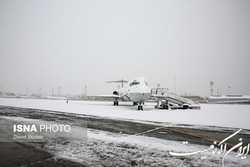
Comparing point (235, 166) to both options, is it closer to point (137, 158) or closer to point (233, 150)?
point (233, 150)

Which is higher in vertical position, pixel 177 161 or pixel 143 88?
pixel 143 88

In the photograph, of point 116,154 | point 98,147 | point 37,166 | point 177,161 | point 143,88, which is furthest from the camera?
point 143,88

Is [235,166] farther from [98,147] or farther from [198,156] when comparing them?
[98,147]

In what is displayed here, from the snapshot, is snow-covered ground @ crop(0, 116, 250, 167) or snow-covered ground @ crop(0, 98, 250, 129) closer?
snow-covered ground @ crop(0, 116, 250, 167)

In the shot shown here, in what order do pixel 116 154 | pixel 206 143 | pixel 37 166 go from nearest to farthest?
1. pixel 37 166
2. pixel 116 154
3. pixel 206 143

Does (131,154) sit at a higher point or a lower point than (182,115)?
higher

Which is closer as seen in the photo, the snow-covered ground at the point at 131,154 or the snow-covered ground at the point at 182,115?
the snow-covered ground at the point at 131,154

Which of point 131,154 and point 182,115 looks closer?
point 131,154

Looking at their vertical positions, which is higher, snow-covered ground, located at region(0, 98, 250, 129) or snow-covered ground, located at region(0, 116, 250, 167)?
snow-covered ground, located at region(0, 116, 250, 167)

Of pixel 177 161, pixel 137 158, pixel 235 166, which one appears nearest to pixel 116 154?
pixel 137 158

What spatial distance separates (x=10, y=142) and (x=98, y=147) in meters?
2.86

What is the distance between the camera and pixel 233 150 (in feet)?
14.2

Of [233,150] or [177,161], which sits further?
[233,150]

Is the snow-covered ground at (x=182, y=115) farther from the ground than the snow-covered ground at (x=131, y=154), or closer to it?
closer to it
